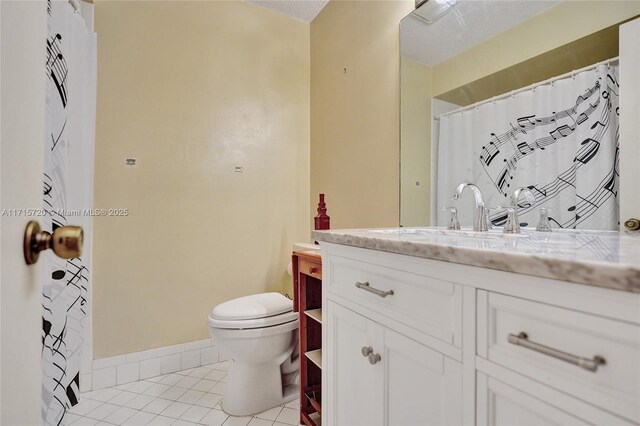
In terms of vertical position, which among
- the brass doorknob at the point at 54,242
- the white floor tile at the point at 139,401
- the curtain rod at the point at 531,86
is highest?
the curtain rod at the point at 531,86

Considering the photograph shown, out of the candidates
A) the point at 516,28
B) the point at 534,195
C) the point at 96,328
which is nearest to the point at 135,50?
the point at 96,328

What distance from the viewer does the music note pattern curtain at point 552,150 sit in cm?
92

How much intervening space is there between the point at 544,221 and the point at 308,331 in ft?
3.39

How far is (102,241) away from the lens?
1.75 m

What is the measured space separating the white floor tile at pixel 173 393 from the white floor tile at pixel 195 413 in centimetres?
16

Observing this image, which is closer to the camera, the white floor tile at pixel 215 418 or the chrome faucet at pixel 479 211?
the chrome faucet at pixel 479 211

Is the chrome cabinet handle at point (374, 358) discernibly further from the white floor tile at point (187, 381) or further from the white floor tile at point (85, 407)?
the white floor tile at point (85, 407)

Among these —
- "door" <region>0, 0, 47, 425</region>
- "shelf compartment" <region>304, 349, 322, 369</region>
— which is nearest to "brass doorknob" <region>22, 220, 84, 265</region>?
"door" <region>0, 0, 47, 425</region>

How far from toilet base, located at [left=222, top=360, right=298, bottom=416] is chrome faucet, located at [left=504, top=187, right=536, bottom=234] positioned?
1.23 metres

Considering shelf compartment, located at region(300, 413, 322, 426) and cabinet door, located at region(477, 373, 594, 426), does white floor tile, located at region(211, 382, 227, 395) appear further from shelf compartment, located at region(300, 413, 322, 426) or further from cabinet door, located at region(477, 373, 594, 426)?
cabinet door, located at region(477, 373, 594, 426)

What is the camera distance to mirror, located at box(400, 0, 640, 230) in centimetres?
97

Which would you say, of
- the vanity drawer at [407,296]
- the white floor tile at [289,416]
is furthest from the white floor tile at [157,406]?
the vanity drawer at [407,296]

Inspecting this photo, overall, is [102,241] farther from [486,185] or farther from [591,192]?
[591,192]

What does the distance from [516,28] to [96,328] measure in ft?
7.96
